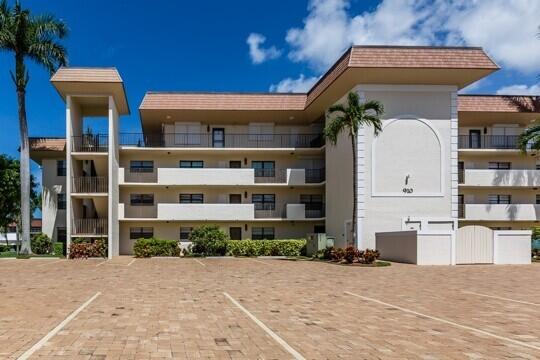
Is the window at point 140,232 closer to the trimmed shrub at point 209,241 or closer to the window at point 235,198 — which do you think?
the trimmed shrub at point 209,241

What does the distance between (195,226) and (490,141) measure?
23008 millimetres

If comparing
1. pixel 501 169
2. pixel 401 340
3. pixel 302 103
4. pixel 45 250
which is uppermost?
pixel 302 103

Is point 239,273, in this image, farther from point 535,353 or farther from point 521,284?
point 535,353

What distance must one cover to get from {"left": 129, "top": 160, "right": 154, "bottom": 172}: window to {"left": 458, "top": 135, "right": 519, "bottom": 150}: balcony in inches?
915

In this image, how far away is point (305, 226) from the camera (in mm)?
36750

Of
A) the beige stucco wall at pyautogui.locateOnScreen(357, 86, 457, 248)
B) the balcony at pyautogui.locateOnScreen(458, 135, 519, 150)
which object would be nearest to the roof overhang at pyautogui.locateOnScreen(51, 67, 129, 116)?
the beige stucco wall at pyautogui.locateOnScreen(357, 86, 457, 248)

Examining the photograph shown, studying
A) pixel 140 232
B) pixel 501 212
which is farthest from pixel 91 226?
pixel 501 212

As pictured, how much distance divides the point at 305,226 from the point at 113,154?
1478 centimetres

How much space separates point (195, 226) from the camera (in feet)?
119

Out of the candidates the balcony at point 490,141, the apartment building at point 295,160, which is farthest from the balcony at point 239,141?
the balcony at point 490,141

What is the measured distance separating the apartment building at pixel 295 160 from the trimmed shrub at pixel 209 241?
80.5 inches

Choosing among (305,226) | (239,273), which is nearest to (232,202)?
(305,226)

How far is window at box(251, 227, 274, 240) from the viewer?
36.7m

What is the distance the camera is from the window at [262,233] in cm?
3666
